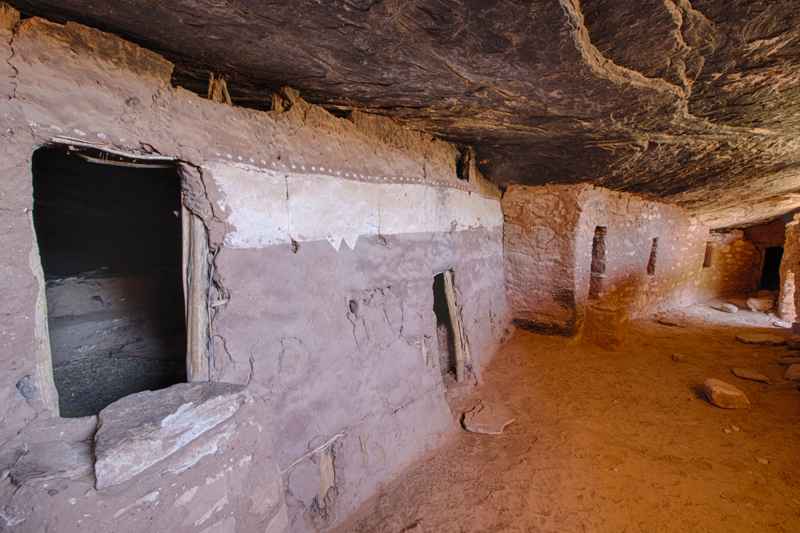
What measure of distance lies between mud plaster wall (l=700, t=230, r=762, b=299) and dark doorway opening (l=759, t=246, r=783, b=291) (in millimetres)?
1110

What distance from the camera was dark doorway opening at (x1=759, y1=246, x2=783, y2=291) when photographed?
1085 cm

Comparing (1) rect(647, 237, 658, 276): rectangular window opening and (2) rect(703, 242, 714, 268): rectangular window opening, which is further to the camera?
(2) rect(703, 242, 714, 268): rectangular window opening

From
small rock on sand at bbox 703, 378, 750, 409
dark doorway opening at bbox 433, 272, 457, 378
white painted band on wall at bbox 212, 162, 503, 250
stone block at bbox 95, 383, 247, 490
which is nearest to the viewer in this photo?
stone block at bbox 95, 383, 247, 490

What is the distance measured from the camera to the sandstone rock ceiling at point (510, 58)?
140cm

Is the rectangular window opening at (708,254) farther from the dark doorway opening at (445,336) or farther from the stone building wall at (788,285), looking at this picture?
the dark doorway opening at (445,336)

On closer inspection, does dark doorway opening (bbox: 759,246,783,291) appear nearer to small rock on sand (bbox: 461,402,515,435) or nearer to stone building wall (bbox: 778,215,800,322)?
stone building wall (bbox: 778,215,800,322)

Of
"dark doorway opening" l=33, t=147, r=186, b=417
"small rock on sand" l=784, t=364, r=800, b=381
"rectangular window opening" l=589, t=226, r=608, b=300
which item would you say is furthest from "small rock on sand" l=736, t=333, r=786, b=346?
"dark doorway opening" l=33, t=147, r=186, b=417

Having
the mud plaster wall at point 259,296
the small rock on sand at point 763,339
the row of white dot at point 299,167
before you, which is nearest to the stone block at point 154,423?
the mud plaster wall at point 259,296

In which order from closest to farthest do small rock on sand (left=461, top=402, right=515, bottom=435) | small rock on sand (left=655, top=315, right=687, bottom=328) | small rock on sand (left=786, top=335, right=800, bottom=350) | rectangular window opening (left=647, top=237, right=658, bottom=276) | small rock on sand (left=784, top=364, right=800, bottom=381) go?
small rock on sand (left=461, top=402, right=515, bottom=435) < small rock on sand (left=784, top=364, right=800, bottom=381) < small rock on sand (left=786, top=335, right=800, bottom=350) < small rock on sand (left=655, top=315, right=687, bottom=328) < rectangular window opening (left=647, top=237, right=658, bottom=276)

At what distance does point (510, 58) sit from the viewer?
1781 millimetres

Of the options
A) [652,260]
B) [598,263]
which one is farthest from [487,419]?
[652,260]

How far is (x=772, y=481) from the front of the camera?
2520 mm

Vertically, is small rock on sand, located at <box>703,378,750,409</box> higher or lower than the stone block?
lower

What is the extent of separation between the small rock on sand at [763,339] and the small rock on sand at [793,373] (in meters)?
1.45
